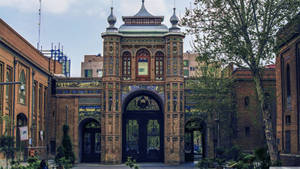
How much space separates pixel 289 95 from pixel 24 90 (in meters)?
21.0

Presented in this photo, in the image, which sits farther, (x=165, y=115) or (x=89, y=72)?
(x=89, y=72)

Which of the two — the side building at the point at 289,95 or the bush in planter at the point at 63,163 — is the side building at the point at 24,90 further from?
the side building at the point at 289,95

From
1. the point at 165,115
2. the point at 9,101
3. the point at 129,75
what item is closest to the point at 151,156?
the point at 165,115

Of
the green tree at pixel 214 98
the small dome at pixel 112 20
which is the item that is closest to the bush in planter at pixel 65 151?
the small dome at pixel 112 20

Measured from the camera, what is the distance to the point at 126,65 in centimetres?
4894

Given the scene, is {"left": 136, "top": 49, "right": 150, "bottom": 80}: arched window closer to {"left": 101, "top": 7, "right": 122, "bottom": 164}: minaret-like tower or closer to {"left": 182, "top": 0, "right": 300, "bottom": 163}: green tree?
{"left": 101, "top": 7, "right": 122, "bottom": 164}: minaret-like tower

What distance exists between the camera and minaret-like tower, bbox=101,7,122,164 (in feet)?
155

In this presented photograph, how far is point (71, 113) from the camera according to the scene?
1932 inches

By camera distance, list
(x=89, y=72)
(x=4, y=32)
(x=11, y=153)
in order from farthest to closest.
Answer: (x=89, y=72) < (x=4, y=32) < (x=11, y=153)

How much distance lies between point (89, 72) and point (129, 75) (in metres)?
56.4

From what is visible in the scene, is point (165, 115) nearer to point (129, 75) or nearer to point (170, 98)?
point (170, 98)

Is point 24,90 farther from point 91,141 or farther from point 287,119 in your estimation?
point 287,119

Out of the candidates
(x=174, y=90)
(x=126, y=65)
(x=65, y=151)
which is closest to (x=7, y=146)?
(x=65, y=151)

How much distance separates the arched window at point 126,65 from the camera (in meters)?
48.8
